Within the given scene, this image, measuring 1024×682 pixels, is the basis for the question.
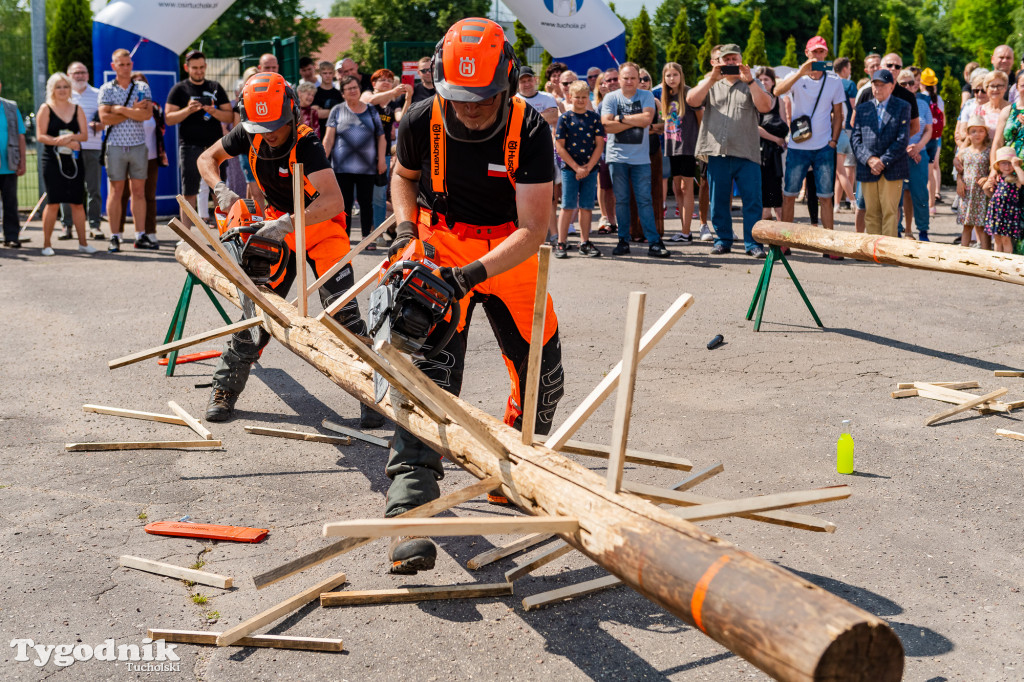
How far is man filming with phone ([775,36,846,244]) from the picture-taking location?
11.2 m

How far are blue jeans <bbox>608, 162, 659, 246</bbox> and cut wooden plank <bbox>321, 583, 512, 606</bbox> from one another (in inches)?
313

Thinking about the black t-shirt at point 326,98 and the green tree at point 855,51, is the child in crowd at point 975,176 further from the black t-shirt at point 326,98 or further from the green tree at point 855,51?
the green tree at point 855,51

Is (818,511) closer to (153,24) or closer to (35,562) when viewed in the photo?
(35,562)

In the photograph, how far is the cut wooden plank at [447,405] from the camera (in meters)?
3.45

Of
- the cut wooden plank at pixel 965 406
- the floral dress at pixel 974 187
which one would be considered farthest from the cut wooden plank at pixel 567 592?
the floral dress at pixel 974 187

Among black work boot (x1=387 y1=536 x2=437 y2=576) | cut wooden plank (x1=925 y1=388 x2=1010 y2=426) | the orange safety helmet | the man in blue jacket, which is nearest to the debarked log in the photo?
black work boot (x1=387 y1=536 x2=437 y2=576)

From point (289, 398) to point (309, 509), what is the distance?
1965mm

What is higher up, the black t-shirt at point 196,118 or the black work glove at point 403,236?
the black t-shirt at point 196,118

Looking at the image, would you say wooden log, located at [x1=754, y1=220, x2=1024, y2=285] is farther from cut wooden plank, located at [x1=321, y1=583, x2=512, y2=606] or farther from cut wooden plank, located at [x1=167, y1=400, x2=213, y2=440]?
cut wooden plank, located at [x1=167, y1=400, x2=213, y2=440]

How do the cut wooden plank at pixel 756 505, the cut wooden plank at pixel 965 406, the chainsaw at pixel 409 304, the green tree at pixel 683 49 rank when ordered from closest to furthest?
1. the cut wooden plank at pixel 756 505
2. the chainsaw at pixel 409 304
3. the cut wooden plank at pixel 965 406
4. the green tree at pixel 683 49

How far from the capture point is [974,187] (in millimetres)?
10461

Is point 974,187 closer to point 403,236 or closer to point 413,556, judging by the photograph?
point 403,236

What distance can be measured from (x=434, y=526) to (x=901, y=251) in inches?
211

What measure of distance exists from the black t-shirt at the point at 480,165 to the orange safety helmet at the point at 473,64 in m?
0.31
